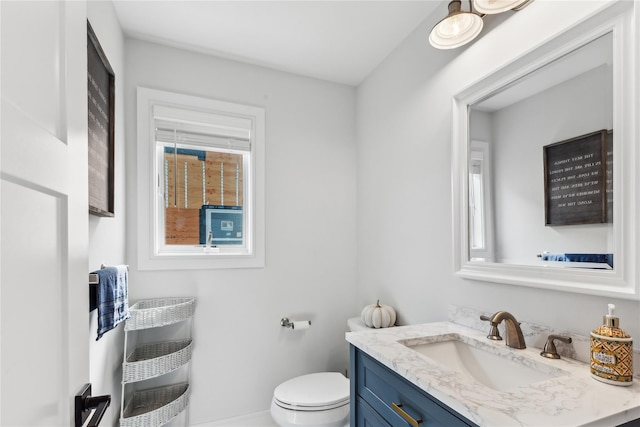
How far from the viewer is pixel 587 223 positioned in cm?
102

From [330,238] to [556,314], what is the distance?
151 centimetres

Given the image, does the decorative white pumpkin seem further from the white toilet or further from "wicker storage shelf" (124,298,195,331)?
"wicker storage shelf" (124,298,195,331)

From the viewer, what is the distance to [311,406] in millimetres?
1616

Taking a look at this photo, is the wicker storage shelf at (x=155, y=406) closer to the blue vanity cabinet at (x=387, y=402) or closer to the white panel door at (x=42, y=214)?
the blue vanity cabinet at (x=387, y=402)

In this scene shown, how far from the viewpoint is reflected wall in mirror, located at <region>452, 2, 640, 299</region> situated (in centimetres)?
92

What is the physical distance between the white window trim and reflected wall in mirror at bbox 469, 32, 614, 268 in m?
1.34

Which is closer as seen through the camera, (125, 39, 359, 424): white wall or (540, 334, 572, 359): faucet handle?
(540, 334, 572, 359): faucet handle

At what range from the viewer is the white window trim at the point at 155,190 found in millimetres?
1938

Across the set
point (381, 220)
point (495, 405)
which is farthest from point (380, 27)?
point (495, 405)

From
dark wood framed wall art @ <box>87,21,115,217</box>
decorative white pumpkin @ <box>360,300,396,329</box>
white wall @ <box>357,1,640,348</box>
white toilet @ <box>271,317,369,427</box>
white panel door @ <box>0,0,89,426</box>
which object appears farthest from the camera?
decorative white pumpkin @ <box>360,300,396,329</box>

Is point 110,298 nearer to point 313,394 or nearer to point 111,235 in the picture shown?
point 111,235

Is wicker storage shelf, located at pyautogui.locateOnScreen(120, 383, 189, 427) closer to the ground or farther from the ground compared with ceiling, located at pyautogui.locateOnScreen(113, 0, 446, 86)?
closer to the ground

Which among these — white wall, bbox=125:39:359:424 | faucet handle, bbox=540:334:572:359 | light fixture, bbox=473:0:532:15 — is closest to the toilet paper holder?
white wall, bbox=125:39:359:424

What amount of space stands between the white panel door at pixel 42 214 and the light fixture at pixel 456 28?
1.28m
